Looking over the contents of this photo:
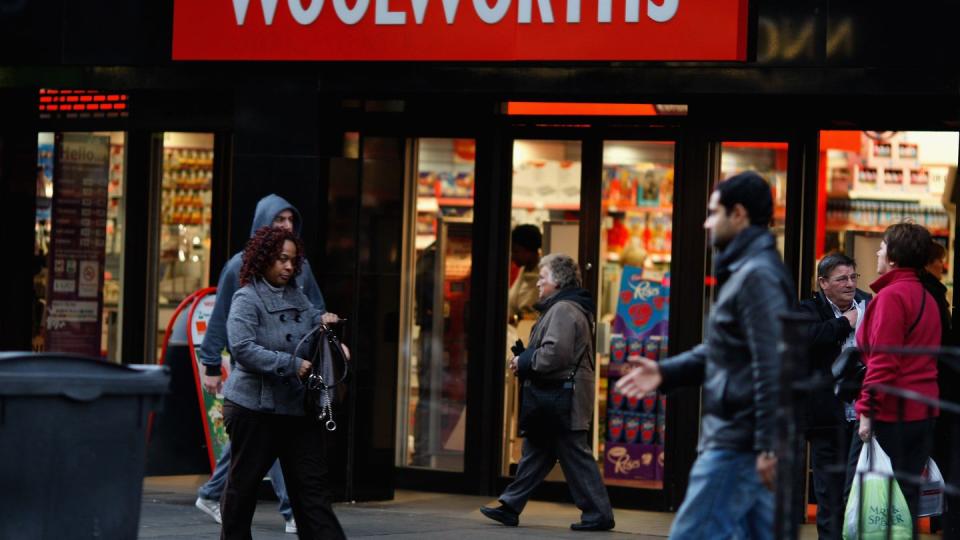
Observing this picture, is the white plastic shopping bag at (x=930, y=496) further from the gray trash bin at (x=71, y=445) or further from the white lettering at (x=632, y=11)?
the gray trash bin at (x=71, y=445)

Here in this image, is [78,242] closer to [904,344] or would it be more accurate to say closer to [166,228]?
[166,228]

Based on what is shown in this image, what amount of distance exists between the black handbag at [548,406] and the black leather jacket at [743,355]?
4465 mm

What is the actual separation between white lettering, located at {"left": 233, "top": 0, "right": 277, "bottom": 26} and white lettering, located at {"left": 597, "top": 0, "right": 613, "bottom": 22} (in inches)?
83.3

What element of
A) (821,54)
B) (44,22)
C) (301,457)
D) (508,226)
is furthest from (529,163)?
(301,457)

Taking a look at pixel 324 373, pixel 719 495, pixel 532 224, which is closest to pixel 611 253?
pixel 532 224

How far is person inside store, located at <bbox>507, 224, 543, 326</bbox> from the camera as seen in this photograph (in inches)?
460

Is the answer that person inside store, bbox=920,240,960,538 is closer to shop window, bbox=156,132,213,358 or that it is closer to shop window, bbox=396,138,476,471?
shop window, bbox=396,138,476,471

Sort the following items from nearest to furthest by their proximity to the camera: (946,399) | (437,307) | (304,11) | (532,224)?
(946,399) < (304,11) < (532,224) < (437,307)

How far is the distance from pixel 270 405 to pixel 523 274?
161 inches

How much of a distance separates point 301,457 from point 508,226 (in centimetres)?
406

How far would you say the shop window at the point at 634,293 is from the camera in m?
11.4

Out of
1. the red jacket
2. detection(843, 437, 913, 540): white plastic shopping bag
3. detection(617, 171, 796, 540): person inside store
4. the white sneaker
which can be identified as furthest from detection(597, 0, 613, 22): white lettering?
detection(617, 171, 796, 540): person inside store

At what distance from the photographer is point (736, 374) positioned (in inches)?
221

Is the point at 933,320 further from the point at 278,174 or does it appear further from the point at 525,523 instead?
the point at 278,174
